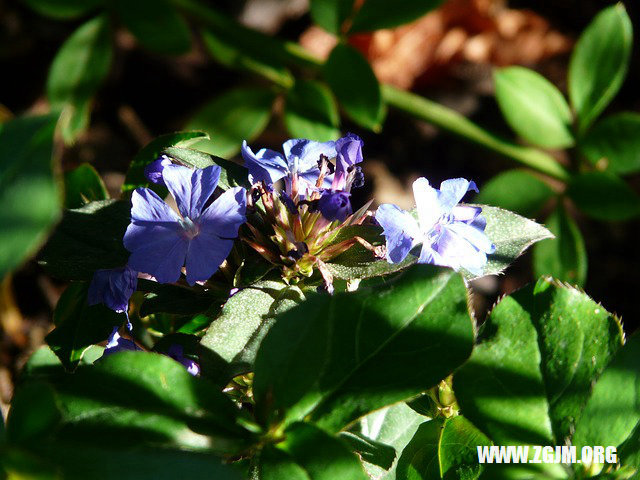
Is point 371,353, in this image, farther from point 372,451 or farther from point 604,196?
point 604,196

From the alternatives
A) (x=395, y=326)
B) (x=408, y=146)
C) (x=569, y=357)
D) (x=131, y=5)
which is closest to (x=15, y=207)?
(x=395, y=326)

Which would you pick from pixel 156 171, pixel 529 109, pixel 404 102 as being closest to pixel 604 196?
pixel 529 109

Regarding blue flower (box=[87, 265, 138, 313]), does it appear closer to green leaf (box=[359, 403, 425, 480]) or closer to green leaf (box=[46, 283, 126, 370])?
green leaf (box=[46, 283, 126, 370])

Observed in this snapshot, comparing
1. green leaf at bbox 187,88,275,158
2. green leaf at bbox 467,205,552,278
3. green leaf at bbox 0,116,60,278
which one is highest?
green leaf at bbox 0,116,60,278

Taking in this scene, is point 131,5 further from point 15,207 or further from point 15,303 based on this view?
point 15,207

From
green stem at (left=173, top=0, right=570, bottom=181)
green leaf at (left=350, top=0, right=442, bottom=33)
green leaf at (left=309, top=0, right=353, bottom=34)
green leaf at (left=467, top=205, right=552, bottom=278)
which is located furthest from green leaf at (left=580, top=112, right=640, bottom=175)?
green leaf at (left=467, top=205, right=552, bottom=278)

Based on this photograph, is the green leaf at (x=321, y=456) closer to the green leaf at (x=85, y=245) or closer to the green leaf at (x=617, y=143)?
the green leaf at (x=85, y=245)
